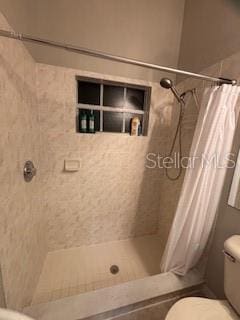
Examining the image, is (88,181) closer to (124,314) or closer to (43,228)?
(43,228)

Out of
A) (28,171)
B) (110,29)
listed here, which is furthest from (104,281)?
(110,29)

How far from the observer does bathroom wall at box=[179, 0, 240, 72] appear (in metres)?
1.25

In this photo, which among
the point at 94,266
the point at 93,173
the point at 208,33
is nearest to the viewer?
the point at 208,33

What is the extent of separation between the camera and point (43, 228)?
171 cm

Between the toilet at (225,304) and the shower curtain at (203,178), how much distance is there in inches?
12.1

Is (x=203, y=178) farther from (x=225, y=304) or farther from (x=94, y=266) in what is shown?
(x=94, y=266)

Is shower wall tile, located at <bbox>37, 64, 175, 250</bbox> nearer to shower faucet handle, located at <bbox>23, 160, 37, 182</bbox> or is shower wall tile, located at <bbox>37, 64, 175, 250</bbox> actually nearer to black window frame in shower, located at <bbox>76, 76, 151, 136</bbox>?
black window frame in shower, located at <bbox>76, 76, 151, 136</bbox>

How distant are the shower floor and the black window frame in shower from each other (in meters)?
1.41

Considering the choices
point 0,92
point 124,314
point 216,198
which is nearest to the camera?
point 0,92

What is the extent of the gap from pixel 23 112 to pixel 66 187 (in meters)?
0.89

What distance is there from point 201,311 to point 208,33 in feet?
6.93

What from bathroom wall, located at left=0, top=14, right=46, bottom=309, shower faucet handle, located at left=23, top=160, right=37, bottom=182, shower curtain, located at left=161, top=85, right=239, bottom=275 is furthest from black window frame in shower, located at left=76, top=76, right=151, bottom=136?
shower curtain, located at left=161, top=85, right=239, bottom=275

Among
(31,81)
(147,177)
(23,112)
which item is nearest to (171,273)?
(147,177)

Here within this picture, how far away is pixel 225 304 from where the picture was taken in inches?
39.5
